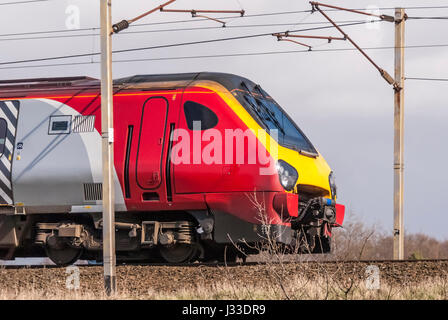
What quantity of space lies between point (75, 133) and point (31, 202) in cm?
167

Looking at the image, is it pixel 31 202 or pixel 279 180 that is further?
pixel 31 202

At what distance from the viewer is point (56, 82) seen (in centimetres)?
1944

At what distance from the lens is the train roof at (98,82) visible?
58.7ft

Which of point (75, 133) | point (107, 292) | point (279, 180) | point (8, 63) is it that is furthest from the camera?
point (8, 63)

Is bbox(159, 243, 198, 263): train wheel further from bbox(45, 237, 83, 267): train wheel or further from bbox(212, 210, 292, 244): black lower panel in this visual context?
bbox(45, 237, 83, 267): train wheel

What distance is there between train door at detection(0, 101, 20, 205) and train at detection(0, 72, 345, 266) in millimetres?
27

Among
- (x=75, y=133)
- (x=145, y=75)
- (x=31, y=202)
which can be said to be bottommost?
(x=31, y=202)

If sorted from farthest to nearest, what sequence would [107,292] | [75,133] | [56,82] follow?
1. [56,82]
2. [75,133]
3. [107,292]

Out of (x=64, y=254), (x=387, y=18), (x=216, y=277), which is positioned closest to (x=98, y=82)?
(x=64, y=254)

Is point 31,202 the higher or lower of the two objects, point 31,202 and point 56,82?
the lower

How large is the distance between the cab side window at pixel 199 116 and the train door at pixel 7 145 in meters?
3.81

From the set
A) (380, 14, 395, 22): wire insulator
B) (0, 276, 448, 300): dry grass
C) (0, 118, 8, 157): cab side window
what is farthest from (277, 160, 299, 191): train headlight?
(380, 14, 395, 22): wire insulator
